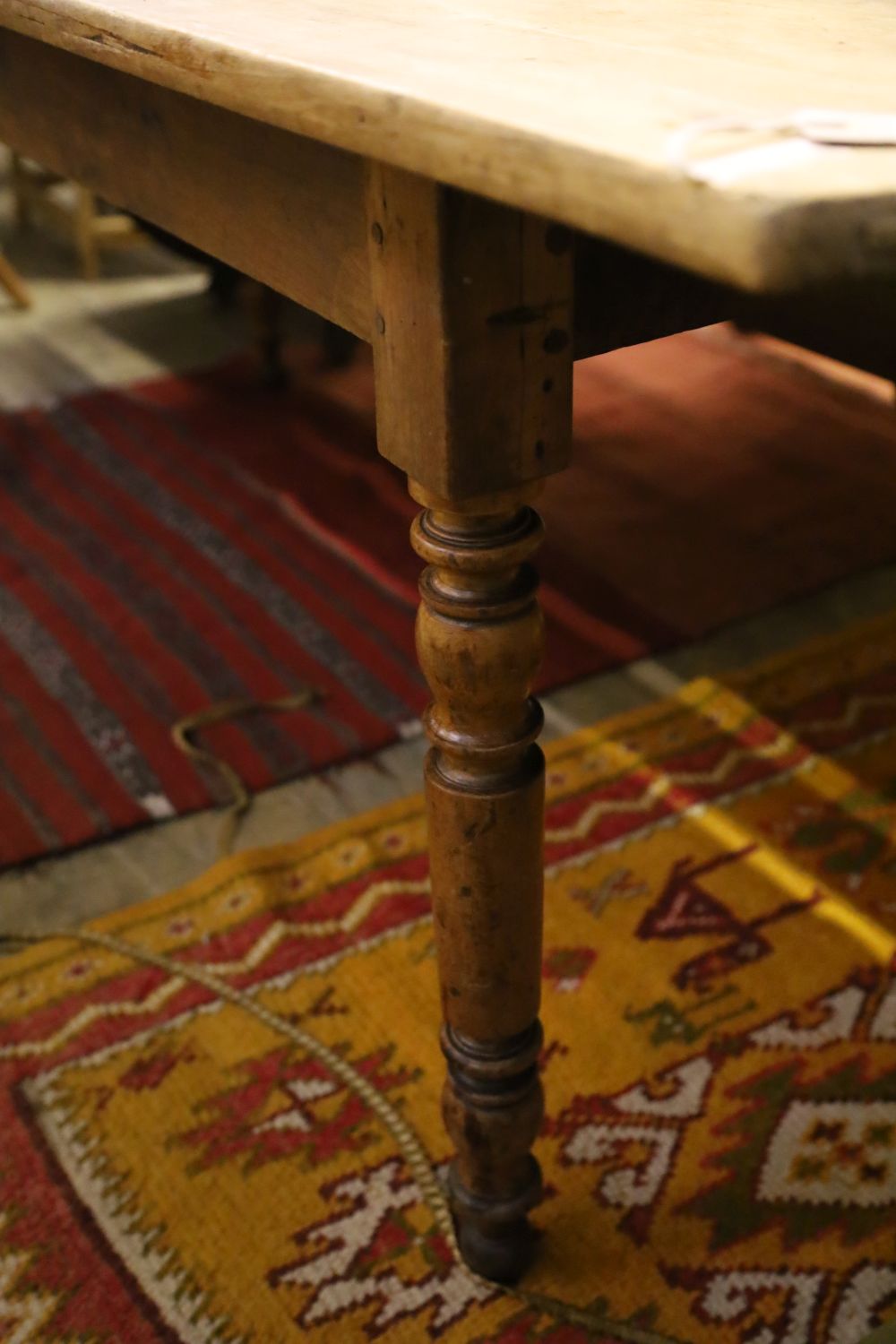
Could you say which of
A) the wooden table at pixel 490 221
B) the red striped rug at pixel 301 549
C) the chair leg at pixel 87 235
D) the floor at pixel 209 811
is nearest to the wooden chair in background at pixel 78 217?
the chair leg at pixel 87 235

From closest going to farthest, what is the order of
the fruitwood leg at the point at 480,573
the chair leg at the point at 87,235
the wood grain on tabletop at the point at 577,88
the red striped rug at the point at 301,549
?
the wood grain on tabletop at the point at 577,88 → the fruitwood leg at the point at 480,573 → the red striped rug at the point at 301,549 → the chair leg at the point at 87,235

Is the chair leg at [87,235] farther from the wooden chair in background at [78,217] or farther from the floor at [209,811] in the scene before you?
the floor at [209,811]

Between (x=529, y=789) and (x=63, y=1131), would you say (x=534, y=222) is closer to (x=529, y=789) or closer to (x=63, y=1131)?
(x=529, y=789)

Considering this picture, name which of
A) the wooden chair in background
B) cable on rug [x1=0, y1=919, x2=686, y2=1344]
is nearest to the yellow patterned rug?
cable on rug [x1=0, y1=919, x2=686, y2=1344]

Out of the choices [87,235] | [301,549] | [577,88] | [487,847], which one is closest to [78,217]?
[87,235]

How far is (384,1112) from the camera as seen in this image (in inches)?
42.4

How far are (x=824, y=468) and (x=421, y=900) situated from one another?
1.27m

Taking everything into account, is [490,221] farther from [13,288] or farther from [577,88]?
[13,288]

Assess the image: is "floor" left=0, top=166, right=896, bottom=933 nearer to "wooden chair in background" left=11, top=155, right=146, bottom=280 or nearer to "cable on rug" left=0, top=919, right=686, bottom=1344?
"cable on rug" left=0, top=919, right=686, bottom=1344

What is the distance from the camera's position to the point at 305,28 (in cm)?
67

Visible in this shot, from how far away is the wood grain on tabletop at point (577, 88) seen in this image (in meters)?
0.39

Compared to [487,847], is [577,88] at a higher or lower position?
higher

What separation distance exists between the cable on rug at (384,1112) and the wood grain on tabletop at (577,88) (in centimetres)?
78

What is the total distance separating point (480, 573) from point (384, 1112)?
571mm
